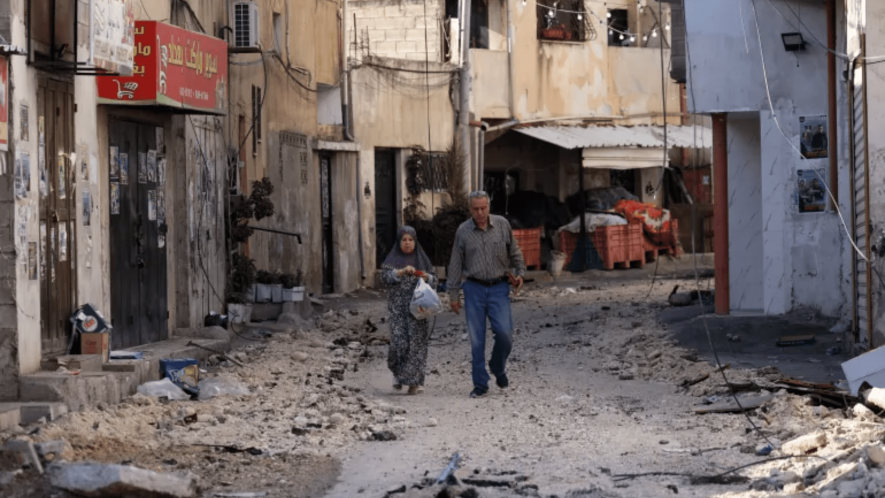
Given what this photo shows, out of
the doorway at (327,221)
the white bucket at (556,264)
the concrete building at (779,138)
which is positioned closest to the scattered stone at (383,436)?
the concrete building at (779,138)

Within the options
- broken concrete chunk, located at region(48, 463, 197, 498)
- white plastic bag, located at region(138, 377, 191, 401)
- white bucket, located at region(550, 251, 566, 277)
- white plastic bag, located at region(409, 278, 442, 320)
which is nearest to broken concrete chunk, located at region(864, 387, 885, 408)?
white plastic bag, located at region(409, 278, 442, 320)

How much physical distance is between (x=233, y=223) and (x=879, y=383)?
10.7 m

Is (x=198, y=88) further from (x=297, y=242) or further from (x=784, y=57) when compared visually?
(x=297, y=242)

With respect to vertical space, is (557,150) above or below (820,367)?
above

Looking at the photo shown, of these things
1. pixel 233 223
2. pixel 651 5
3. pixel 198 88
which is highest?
pixel 651 5

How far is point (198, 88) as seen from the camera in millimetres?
14953

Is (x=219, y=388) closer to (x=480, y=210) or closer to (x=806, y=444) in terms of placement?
(x=480, y=210)

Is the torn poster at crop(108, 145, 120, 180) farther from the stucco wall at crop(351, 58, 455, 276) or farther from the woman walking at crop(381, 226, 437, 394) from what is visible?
the stucco wall at crop(351, 58, 455, 276)

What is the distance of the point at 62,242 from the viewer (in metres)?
12.2

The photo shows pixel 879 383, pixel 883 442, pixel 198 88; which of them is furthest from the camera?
pixel 198 88

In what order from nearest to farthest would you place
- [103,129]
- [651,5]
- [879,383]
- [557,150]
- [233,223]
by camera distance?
[879,383], [103,129], [233,223], [557,150], [651,5]

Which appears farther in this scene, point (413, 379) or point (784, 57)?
point (784, 57)

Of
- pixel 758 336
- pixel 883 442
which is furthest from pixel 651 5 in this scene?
pixel 883 442

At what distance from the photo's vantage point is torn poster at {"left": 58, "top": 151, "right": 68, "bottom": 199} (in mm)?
12125
